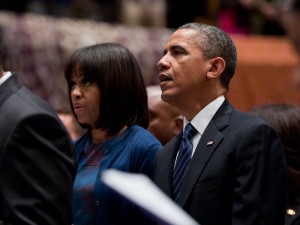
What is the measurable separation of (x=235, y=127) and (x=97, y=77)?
0.60 m

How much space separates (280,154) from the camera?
2.68 meters

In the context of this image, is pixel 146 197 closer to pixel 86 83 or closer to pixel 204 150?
pixel 204 150

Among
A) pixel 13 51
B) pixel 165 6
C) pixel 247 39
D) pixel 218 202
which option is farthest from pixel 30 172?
pixel 165 6

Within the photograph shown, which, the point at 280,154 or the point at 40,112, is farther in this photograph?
the point at 280,154

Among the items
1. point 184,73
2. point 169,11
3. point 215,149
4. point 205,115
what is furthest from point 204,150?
point 169,11

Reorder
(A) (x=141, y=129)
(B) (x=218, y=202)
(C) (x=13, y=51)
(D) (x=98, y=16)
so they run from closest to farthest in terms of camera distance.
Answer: (B) (x=218, y=202)
(A) (x=141, y=129)
(C) (x=13, y=51)
(D) (x=98, y=16)

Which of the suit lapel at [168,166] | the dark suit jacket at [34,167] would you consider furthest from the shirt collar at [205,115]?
the dark suit jacket at [34,167]

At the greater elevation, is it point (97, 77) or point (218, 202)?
point (97, 77)

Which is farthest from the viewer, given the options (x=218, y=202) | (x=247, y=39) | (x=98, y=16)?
(x=98, y=16)

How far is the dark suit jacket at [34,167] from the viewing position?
2199mm

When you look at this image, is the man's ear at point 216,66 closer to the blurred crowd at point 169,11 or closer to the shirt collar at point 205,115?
the shirt collar at point 205,115

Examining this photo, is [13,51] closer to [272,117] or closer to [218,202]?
[272,117]

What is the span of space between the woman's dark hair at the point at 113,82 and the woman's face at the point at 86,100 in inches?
0.6

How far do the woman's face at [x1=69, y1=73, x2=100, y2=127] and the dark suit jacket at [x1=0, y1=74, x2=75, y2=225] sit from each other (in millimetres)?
828
